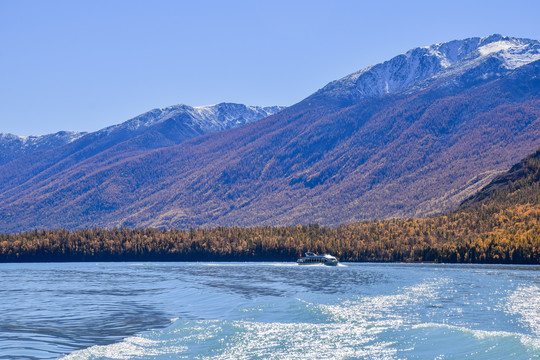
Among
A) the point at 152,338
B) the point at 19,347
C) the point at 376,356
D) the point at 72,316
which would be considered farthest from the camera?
the point at 72,316

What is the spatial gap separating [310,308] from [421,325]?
18052 millimetres

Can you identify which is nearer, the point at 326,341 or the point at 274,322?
the point at 326,341

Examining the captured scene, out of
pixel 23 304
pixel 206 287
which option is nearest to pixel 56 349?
pixel 23 304

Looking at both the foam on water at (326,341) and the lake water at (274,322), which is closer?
the foam on water at (326,341)

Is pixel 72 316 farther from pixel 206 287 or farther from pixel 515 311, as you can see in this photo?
pixel 515 311

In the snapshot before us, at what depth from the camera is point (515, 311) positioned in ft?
268

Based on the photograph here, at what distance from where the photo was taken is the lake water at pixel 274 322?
192 feet

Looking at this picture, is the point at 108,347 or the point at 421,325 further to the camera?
the point at 421,325

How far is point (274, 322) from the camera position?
73688 mm

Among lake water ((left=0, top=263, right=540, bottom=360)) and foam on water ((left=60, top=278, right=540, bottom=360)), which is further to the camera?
lake water ((left=0, top=263, right=540, bottom=360))

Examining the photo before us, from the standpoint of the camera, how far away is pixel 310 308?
3258 inches

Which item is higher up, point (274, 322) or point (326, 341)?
point (274, 322)

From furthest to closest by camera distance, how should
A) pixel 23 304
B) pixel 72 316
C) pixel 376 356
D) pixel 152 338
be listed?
pixel 23 304 < pixel 72 316 < pixel 152 338 < pixel 376 356

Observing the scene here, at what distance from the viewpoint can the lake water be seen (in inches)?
2306
